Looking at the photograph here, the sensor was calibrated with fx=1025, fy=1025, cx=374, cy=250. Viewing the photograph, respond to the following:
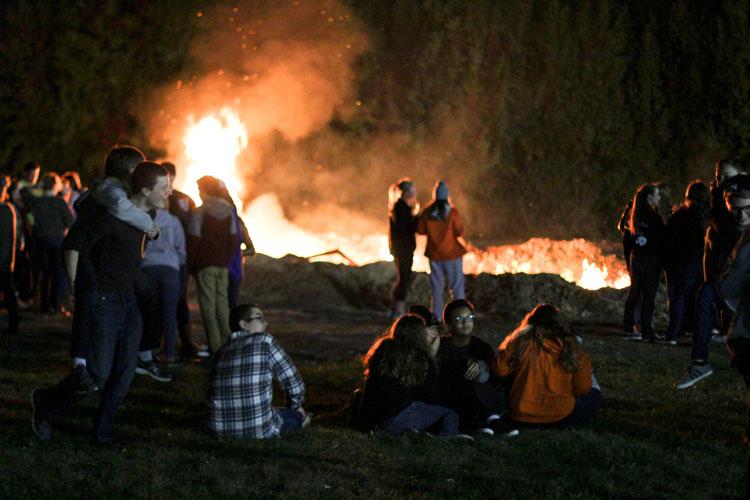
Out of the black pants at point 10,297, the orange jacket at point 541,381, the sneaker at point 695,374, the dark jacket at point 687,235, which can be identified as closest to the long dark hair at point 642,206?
the dark jacket at point 687,235

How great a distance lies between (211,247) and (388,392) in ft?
10.5

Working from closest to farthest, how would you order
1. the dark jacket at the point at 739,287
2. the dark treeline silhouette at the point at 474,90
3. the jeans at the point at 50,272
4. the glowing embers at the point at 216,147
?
the dark jacket at the point at 739,287
the jeans at the point at 50,272
the glowing embers at the point at 216,147
the dark treeline silhouette at the point at 474,90

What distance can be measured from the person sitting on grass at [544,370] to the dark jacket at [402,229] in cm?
583

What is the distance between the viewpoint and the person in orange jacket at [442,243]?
11.7 meters

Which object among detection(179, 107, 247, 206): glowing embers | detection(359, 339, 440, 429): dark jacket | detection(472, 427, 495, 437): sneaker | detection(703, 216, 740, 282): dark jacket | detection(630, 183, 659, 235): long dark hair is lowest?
detection(472, 427, 495, 437): sneaker

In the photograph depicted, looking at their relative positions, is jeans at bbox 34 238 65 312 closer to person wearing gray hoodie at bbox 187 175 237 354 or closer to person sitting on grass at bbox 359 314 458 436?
person wearing gray hoodie at bbox 187 175 237 354

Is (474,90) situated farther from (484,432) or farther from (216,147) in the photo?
(484,432)

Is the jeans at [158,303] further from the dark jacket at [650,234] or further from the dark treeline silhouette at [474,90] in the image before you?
the dark treeline silhouette at [474,90]

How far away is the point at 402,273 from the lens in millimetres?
12703

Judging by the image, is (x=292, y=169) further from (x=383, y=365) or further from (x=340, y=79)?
(x=383, y=365)

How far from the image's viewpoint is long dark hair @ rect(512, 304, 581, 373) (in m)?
6.41

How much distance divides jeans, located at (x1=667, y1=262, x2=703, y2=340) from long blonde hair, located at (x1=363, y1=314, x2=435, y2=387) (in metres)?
4.87

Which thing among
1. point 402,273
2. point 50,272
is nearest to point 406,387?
point 402,273

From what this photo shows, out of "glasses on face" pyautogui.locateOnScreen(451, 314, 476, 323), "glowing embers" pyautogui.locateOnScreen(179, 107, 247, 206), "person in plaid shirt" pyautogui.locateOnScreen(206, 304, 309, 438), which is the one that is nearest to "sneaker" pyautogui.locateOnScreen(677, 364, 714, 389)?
"glasses on face" pyautogui.locateOnScreen(451, 314, 476, 323)
